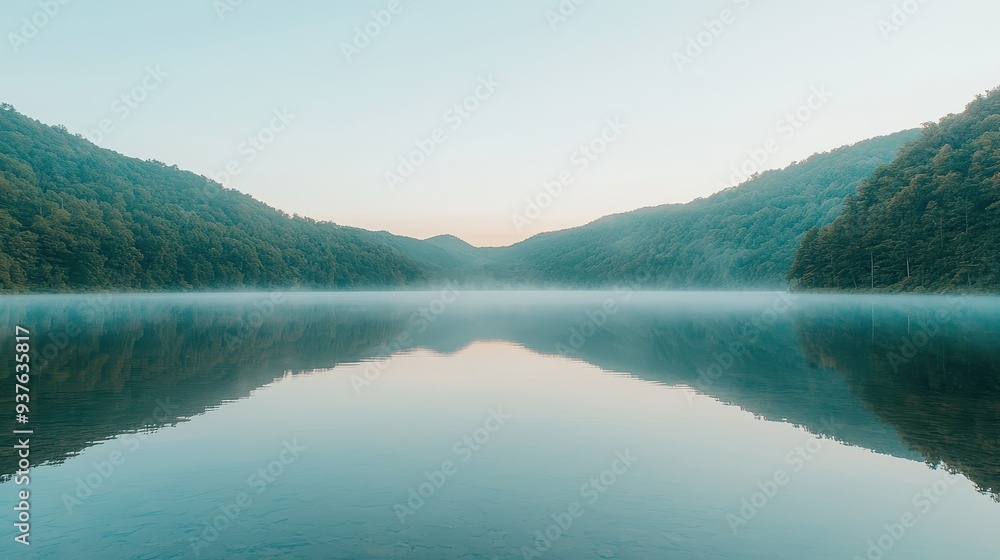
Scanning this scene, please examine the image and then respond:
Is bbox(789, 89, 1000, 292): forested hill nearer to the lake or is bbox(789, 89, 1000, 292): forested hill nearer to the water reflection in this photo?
the water reflection

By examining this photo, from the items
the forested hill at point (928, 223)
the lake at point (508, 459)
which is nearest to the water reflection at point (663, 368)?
the lake at point (508, 459)

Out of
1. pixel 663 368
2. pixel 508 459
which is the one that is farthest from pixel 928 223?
pixel 508 459

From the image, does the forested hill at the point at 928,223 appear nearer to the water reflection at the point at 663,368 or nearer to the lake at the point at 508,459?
the water reflection at the point at 663,368

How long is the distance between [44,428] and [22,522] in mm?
7972

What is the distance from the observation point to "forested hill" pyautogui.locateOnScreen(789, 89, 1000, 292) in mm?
111812

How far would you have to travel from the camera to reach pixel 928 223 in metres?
122

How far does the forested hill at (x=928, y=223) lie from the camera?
111812 millimetres

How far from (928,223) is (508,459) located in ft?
450

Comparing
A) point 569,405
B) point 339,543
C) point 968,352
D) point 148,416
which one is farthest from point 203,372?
point 968,352

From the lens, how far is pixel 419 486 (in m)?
13.0

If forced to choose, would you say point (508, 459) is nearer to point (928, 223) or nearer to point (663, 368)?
point (663, 368)

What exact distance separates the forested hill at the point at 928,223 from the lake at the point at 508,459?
99.1 m

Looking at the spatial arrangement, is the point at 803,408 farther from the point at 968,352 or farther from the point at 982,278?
the point at 982,278

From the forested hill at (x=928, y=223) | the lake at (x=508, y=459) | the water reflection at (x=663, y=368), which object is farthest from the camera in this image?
the forested hill at (x=928, y=223)
